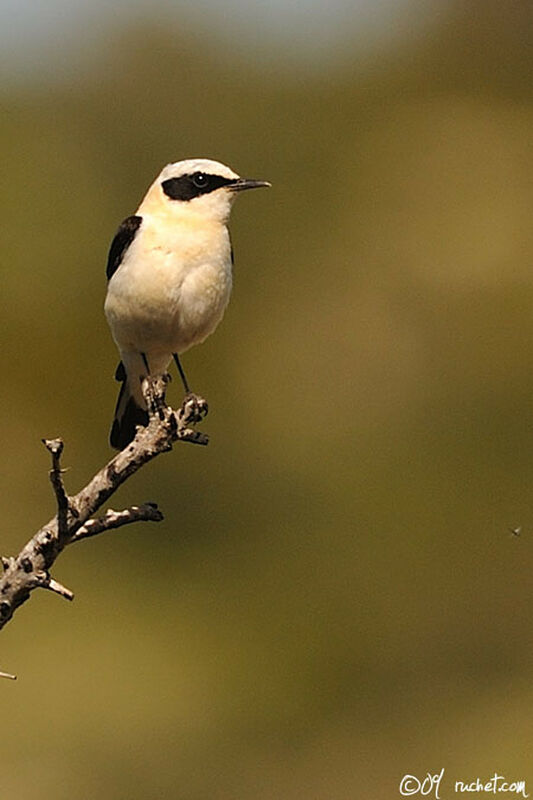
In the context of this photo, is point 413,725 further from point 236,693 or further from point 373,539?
point 373,539

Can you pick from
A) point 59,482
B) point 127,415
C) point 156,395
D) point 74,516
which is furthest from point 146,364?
point 59,482

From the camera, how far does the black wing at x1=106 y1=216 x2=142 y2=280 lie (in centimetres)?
774

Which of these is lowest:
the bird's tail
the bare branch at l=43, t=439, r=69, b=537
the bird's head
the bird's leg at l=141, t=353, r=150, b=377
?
the bare branch at l=43, t=439, r=69, b=537

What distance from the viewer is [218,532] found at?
2123 cm

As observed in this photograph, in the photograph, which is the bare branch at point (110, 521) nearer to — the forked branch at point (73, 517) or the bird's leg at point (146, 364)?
the forked branch at point (73, 517)

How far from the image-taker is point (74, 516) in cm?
550

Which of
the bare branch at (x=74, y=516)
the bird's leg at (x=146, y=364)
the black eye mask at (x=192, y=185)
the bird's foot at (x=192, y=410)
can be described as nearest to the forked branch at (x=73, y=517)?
the bare branch at (x=74, y=516)

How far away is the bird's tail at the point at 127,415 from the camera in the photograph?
8.06m

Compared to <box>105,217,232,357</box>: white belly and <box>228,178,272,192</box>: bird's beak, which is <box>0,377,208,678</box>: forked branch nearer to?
<box>105,217,232,357</box>: white belly

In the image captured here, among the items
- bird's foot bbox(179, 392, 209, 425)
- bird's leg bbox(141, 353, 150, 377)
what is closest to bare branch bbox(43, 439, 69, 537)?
bird's foot bbox(179, 392, 209, 425)

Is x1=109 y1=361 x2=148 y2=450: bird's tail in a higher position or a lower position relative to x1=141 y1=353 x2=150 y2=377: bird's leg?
lower

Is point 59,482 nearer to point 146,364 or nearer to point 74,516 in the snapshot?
point 74,516

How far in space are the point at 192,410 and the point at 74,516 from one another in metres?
0.97

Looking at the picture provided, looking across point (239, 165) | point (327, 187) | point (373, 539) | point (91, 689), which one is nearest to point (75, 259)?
point (239, 165)
